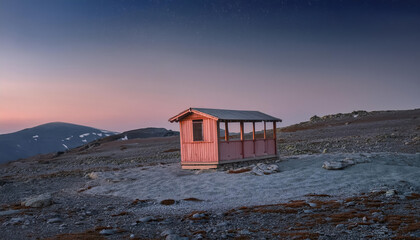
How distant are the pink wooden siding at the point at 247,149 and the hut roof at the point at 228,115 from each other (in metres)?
1.70

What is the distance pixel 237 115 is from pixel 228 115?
134 centimetres

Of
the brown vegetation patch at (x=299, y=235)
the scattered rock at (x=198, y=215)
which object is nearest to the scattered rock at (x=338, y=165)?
the scattered rock at (x=198, y=215)

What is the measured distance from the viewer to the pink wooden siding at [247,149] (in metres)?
25.5

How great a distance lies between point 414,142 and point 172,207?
29.5m

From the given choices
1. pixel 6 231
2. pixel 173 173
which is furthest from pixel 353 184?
pixel 6 231

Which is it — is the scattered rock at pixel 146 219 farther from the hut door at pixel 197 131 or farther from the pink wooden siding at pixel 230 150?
the hut door at pixel 197 131

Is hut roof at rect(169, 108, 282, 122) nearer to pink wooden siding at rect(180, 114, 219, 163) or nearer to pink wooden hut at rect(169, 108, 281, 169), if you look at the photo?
pink wooden hut at rect(169, 108, 281, 169)

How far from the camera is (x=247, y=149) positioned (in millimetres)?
27109

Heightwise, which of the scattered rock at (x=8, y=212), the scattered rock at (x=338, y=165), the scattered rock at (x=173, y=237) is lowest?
the scattered rock at (x=8, y=212)

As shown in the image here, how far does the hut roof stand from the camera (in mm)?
24984

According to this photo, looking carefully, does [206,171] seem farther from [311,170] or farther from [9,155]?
[9,155]

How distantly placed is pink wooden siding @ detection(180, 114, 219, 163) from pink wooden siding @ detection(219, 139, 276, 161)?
63 centimetres

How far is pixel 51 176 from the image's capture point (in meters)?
32.8

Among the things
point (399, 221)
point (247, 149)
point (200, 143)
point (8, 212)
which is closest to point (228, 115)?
point (200, 143)
